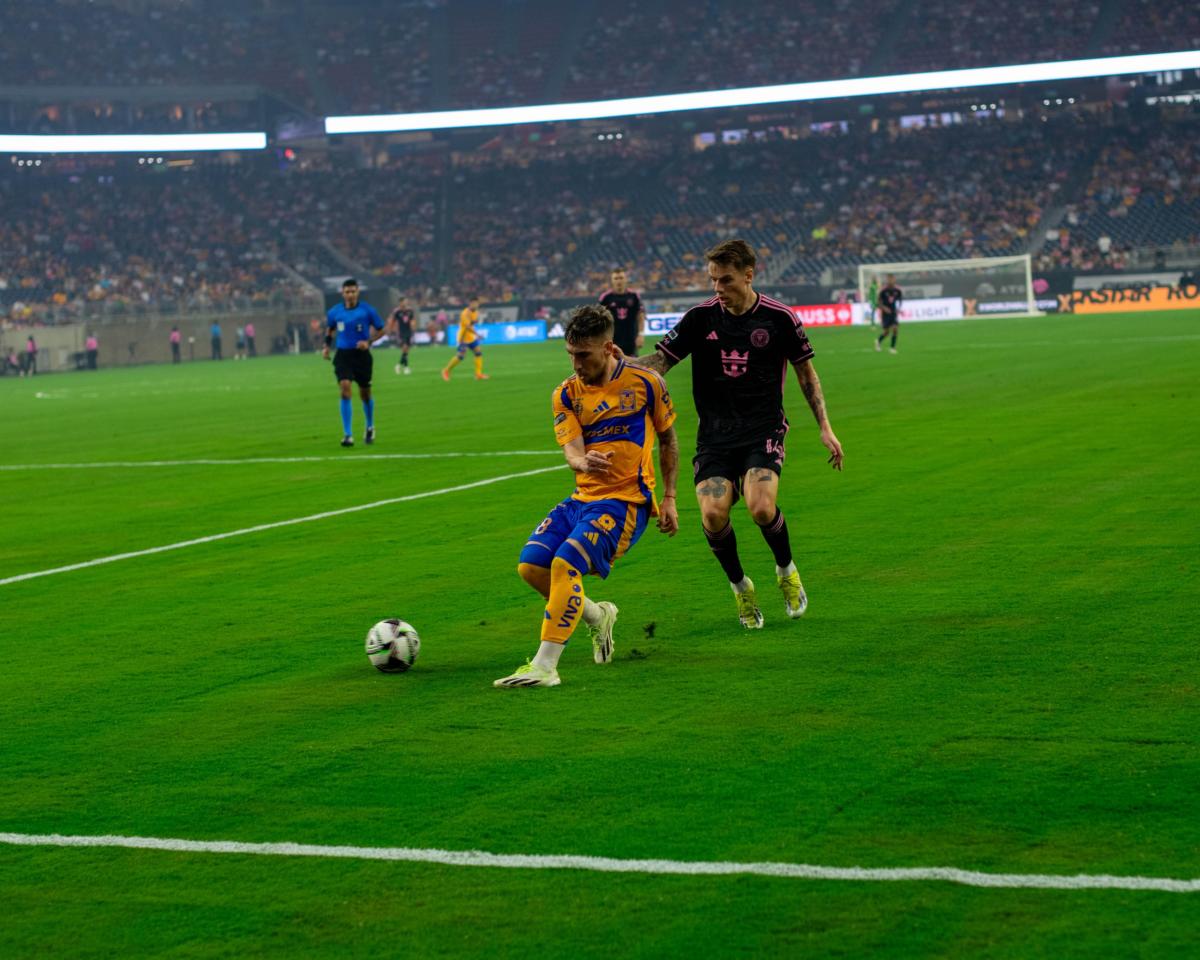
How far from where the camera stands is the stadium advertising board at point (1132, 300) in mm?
61438

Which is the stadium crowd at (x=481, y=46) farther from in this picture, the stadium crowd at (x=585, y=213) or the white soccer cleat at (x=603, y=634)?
the white soccer cleat at (x=603, y=634)

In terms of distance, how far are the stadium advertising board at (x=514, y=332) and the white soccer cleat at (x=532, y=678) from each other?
62929 millimetres

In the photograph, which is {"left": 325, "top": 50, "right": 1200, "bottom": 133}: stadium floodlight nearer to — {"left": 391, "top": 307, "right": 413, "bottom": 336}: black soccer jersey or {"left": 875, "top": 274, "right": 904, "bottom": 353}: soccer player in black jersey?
{"left": 391, "top": 307, "right": 413, "bottom": 336}: black soccer jersey

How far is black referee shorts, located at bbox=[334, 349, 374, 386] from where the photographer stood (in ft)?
73.8

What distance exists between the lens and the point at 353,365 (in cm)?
2253

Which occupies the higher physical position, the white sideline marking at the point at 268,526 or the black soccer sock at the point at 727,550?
the black soccer sock at the point at 727,550

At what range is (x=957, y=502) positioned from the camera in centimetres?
1414

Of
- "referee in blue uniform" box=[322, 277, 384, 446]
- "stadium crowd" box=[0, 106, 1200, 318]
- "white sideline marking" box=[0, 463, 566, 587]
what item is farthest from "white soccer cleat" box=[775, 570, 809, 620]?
"stadium crowd" box=[0, 106, 1200, 318]

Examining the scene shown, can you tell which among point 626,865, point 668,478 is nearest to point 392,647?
point 668,478

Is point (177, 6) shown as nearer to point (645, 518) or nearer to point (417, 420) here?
point (417, 420)

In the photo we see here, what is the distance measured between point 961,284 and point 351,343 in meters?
46.8

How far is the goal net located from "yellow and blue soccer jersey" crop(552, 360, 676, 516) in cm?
5779

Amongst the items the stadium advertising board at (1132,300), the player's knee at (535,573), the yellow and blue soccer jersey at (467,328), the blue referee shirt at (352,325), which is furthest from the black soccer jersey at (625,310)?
the stadium advertising board at (1132,300)

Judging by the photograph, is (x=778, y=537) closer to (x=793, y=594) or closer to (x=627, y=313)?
(x=793, y=594)
